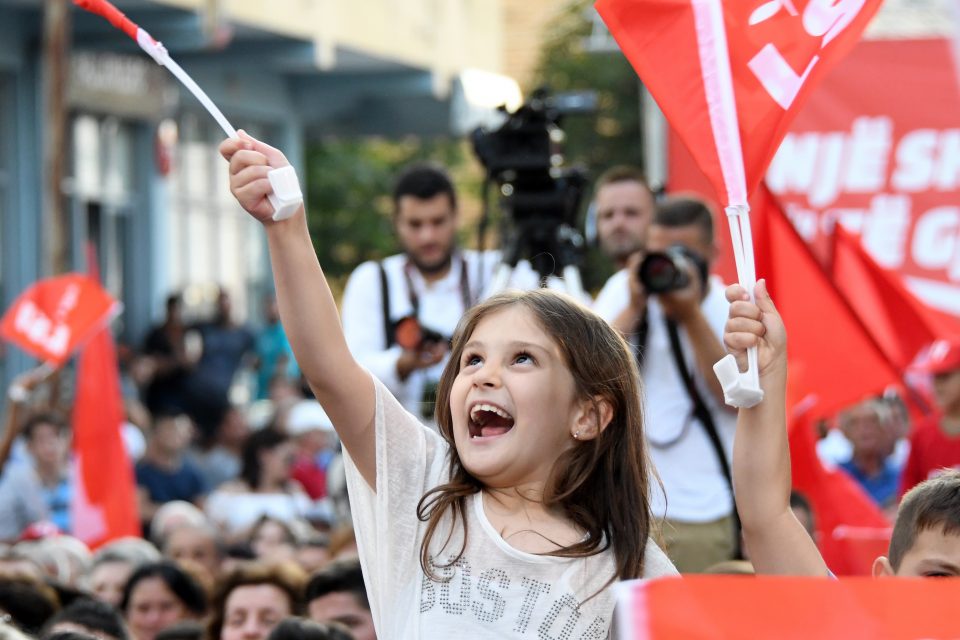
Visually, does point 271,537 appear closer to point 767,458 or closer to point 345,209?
point 767,458

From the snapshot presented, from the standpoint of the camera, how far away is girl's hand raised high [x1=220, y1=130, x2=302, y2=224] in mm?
2857

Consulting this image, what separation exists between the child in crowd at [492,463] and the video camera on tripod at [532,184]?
8.29 ft

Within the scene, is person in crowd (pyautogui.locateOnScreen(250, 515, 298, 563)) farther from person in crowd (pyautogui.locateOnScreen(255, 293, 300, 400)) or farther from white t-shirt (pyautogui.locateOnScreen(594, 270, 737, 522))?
person in crowd (pyautogui.locateOnScreen(255, 293, 300, 400))

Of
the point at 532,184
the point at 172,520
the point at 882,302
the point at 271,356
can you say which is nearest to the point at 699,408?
the point at 532,184

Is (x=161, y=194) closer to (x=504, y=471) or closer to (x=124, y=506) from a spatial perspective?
(x=124, y=506)

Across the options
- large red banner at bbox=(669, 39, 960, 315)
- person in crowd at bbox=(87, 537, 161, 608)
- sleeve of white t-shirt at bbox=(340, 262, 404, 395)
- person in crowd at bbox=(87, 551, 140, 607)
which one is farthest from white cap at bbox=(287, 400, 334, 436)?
sleeve of white t-shirt at bbox=(340, 262, 404, 395)

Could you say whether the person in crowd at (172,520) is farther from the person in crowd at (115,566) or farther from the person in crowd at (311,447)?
the person in crowd at (311,447)

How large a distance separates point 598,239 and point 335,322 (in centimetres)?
352

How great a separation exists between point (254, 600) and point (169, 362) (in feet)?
26.3

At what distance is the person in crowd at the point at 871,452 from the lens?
982 cm

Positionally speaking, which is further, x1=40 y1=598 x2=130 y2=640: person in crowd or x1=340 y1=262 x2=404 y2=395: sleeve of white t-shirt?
x1=340 y1=262 x2=404 y2=395: sleeve of white t-shirt

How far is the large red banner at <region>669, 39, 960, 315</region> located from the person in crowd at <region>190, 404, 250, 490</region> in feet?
13.5

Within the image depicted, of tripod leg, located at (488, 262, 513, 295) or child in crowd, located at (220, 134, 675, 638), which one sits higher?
tripod leg, located at (488, 262, 513, 295)

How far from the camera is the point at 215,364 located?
14.4 m
